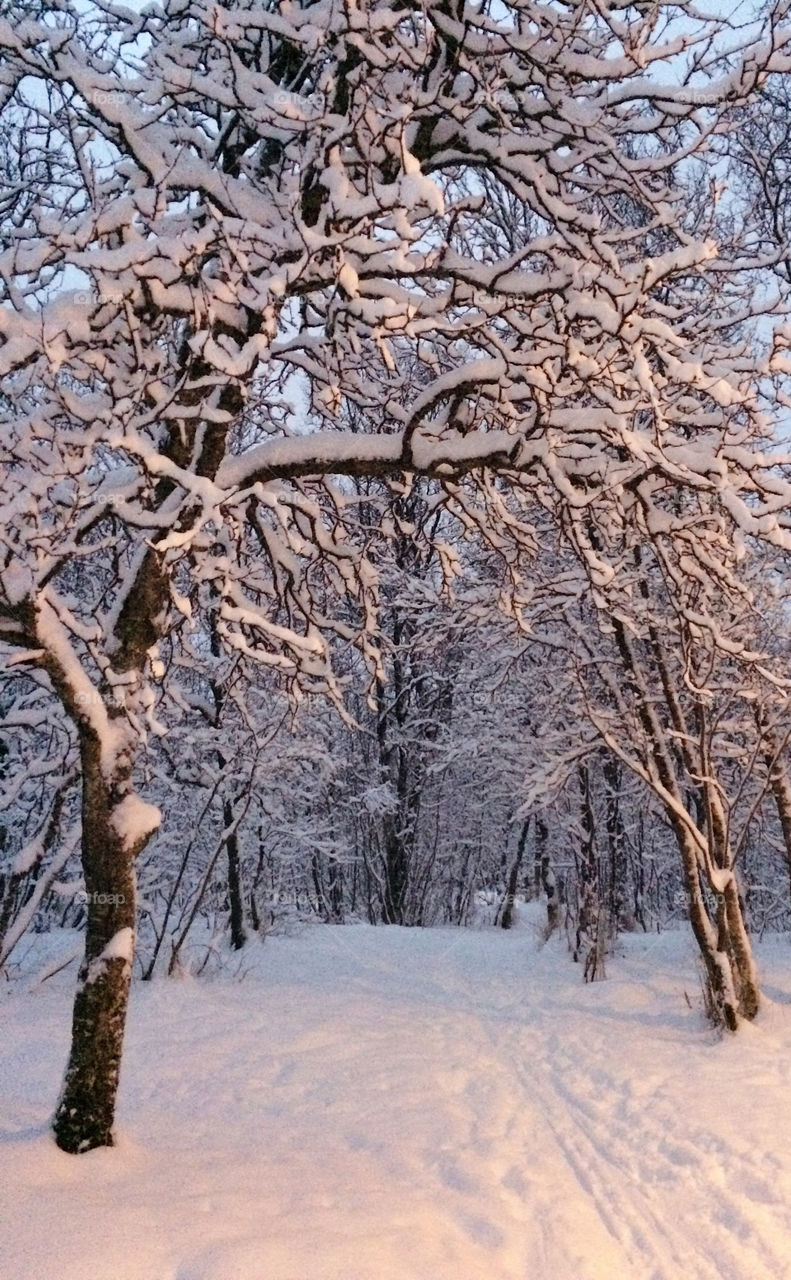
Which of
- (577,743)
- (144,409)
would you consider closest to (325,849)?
(577,743)

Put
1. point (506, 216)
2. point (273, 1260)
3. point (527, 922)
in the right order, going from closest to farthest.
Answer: point (273, 1260) < point (506, 216) < point (527, 922)

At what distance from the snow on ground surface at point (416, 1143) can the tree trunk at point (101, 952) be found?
205mm

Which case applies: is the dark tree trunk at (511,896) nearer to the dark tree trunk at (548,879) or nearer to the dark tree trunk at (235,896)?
the dark tree trunk at (548,879)

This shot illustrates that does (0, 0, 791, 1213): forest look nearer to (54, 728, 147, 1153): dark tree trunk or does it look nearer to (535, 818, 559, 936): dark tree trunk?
(54, 728, 147, 1153): dark tree trunk

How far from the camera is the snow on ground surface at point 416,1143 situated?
3.38 meters

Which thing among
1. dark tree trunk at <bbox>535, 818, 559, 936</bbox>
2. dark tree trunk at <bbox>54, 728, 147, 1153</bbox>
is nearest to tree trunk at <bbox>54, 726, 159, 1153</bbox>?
dark tree trunk at <bbox>54, 728, 147, 1153</bbox>

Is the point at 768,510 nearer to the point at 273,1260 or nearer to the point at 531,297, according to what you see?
the point at 531,297

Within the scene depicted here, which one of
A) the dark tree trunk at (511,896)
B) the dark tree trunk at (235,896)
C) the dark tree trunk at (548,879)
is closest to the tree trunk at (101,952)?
the dark tree trunk at (235,896)

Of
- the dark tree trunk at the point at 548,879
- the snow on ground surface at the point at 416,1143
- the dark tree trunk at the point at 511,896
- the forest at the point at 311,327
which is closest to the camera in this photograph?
the snow on ground surface at the point at 416,1143

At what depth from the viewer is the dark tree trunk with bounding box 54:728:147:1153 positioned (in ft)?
14.4

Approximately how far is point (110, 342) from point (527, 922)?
17240mm

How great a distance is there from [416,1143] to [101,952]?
2.07 m

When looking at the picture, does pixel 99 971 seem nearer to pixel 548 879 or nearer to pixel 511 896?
pixel 548 879

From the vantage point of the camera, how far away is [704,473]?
14.3ft
